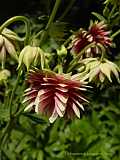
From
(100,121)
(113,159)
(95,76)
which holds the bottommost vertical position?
(113,159)

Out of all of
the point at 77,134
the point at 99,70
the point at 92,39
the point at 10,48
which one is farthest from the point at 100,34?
the point at 77,134

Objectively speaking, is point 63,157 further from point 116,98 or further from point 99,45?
point 99,45

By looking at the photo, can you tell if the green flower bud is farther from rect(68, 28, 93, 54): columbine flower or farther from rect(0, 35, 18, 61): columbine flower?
rect(68, 28, 93, 54): columbine flower

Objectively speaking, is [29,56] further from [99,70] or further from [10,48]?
[99,70]

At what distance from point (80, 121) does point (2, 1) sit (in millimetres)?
789

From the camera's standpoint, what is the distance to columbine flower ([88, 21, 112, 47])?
135cm

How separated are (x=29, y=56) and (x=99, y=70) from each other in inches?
7.2

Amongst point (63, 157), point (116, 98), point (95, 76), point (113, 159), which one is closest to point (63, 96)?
point (95, 76)

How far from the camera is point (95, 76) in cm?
128

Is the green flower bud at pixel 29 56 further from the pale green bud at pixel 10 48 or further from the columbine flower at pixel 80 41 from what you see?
the columbine flower at pixel 80 41

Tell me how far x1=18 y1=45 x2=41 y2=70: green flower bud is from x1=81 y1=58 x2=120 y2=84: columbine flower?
121mm

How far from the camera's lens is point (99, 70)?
127 centimetres

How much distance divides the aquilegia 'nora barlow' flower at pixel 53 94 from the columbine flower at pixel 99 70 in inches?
4.2

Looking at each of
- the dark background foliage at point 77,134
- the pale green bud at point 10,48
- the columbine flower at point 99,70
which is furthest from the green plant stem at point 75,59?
the dark background foliage at point 77,134
